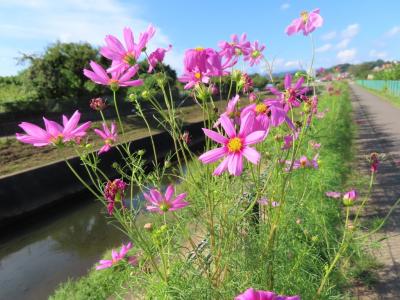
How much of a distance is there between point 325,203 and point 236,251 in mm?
2119

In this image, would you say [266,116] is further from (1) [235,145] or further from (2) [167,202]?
(2) [167,202]

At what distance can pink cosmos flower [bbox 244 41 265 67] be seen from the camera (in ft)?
5.01

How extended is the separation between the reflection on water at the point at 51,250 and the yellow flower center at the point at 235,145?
4.26m

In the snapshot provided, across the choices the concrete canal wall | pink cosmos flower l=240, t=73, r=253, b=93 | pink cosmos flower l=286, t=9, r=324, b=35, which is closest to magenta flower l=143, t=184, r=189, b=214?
pink cosmos flower l=240, t=73, r=253, b=93

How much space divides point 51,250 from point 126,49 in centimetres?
558

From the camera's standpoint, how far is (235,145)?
0.95 meters

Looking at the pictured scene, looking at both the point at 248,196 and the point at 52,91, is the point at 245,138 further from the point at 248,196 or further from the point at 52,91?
the point at 52,91

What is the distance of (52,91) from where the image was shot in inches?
674

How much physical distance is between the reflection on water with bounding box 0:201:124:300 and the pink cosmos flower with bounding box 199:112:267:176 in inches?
167

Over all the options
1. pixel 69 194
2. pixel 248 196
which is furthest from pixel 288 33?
pixel 69 194

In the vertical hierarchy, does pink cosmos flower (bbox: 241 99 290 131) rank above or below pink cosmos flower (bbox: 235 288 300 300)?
above

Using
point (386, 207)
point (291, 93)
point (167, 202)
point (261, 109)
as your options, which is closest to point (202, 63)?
point (261, 109)

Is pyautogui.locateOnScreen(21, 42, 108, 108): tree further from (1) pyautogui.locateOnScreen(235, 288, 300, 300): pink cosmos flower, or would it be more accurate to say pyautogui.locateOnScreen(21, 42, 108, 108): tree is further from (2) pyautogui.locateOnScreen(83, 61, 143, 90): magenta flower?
(1) pyautogui.locateOnScreen(235, 288, 300, 300): pink cosmos flower

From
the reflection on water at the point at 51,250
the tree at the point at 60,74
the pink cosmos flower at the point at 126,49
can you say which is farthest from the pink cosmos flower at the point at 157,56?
the tree at the point at 60,74
